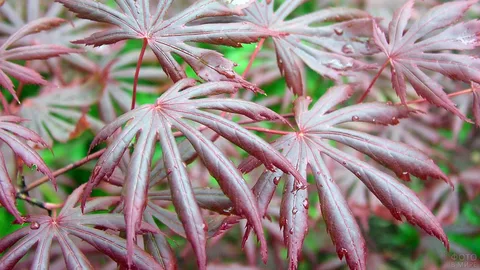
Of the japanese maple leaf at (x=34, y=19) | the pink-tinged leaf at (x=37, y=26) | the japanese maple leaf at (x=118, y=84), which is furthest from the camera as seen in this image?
the japanese maple leaf at (x=118, y=84)

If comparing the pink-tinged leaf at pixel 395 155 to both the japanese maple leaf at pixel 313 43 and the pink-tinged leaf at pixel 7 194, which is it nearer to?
the japanese maple leaf at pixel 313 43

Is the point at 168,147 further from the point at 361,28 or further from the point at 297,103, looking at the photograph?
the point at 361,28

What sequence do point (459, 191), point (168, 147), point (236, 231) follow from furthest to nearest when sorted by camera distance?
point (459, 191)
point (236, 231)
point (168, 147)

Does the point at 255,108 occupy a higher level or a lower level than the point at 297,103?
lower

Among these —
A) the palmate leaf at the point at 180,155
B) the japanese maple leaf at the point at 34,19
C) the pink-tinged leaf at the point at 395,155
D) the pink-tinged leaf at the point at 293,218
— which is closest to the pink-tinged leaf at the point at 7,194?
the palmate leaf at the point at 180,155

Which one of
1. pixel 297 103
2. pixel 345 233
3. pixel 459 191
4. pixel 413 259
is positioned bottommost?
pixel 345 233

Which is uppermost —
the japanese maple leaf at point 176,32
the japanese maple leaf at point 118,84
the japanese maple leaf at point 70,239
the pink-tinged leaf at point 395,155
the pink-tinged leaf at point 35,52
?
the japanese maple leaf at point 118,84

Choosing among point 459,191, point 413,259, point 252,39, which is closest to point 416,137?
point 459,191
